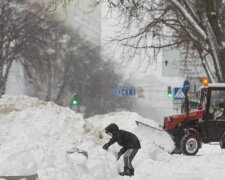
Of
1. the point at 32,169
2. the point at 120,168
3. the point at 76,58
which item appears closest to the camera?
the point at 32,169

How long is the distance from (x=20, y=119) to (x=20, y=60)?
74.0 feet

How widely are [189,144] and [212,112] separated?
1318 millimetres

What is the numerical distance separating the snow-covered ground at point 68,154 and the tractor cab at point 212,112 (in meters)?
1.72

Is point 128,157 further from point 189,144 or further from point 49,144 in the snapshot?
point 189,144

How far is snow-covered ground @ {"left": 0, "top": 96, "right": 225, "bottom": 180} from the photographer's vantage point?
10539mm

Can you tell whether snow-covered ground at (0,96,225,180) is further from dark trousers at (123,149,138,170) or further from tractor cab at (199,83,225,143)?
tractor cab at (199,83,225,143)

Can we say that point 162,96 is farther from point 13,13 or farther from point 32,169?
point 32,169

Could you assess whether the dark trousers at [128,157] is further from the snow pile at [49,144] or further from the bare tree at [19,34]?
the bare tree at [19,34]

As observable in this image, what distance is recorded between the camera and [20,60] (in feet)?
129

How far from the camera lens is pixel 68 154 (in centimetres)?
1181

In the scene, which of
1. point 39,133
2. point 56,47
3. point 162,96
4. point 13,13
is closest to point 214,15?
point 39,133

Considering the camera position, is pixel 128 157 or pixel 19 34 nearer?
pixel 128 157

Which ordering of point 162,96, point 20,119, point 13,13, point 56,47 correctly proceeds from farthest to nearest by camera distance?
point 162,96
point 56,47
point 13,13
point 20,119

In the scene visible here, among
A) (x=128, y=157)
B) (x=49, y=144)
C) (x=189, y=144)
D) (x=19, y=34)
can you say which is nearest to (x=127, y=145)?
(x=128, y=157)
